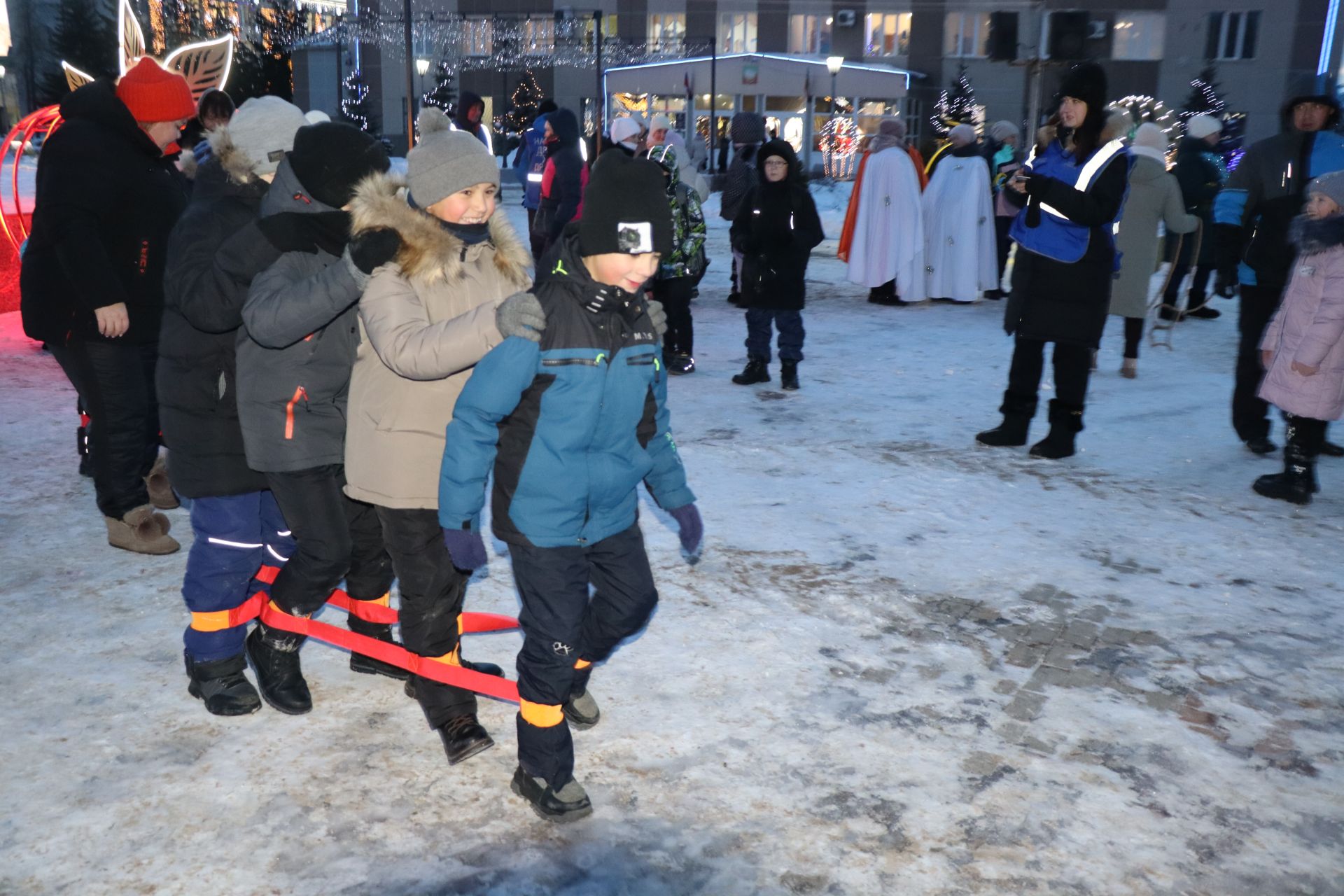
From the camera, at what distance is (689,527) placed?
10.3ft

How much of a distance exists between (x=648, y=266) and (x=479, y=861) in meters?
1.46

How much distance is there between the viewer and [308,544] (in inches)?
130

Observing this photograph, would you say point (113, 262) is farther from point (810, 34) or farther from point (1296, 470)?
point (810, 34)

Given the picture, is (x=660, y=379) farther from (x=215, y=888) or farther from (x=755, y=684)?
(x=215, y=888)

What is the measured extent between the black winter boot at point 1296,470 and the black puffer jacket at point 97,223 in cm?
516

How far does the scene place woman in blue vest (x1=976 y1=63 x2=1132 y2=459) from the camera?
19.9ft

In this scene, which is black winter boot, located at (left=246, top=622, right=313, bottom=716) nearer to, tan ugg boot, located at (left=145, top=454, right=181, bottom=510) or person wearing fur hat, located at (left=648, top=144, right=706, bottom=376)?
tan ugg boot, located at (left=145, top=454, right=181, bottom=510)

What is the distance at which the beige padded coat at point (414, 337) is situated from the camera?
2.85 meters

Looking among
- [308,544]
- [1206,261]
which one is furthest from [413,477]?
[1206,261]

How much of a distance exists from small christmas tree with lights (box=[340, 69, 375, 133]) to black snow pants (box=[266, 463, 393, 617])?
82.7 feet

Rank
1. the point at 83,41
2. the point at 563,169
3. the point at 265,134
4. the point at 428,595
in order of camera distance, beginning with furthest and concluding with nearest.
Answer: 1. the point at 83,41
2. the point at 563,169
3. the point at 265,134
4. the point at 428,595

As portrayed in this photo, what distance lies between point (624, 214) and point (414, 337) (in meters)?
0.60

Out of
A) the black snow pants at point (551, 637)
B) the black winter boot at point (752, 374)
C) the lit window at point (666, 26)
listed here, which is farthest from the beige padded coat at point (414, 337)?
the lit window at point (666, 26)

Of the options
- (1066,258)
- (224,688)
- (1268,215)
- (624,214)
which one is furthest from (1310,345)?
(224,688)
